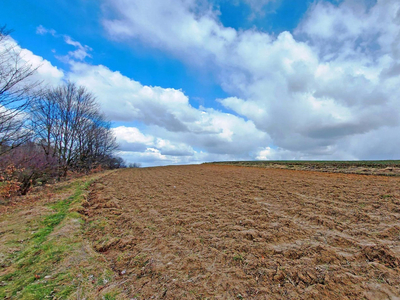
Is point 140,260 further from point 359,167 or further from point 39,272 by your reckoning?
point 359,167

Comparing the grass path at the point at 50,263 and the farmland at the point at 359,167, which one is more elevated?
the farmland at the point at 359,167

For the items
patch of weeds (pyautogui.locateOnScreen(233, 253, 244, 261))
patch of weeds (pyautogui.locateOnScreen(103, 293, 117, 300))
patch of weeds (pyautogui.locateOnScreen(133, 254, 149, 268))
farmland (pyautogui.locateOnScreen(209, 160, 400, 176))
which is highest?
farmland (pyautogui.locateOnScreen(209, 160, 400, 176))

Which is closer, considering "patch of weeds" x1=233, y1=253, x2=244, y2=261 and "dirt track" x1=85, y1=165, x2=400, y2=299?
"dirt track" x1=85, y1=165, x2=400, y2=299

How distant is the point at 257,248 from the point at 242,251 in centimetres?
39

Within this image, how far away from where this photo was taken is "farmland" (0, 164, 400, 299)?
329 centimetres

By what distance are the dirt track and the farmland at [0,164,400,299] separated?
2cm

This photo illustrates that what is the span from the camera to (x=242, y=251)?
452cm

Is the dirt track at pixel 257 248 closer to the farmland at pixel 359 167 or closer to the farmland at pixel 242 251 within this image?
the farmland at pixel 242 251

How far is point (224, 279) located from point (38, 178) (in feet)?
62.7

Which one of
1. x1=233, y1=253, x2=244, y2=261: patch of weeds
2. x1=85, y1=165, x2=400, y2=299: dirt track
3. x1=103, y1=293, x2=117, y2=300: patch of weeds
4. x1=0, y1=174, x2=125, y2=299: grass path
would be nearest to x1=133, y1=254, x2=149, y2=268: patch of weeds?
x1=85, y1=165, x2=400, y2=299: dirt track

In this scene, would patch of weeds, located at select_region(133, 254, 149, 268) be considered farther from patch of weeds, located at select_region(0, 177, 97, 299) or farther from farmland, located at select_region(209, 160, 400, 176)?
farmland, located at select_region(209, 160, 400, 176)

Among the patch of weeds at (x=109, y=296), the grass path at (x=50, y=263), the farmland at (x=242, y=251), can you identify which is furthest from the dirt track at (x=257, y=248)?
the grass path at (x=50, y=263)

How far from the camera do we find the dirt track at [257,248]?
3303mm

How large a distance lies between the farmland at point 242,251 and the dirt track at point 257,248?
2 cm
